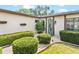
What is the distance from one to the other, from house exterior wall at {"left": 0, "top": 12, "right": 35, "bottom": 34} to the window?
9.57ft

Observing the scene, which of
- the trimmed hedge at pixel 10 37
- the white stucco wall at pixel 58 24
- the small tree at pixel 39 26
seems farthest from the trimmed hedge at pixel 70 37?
the trimmed hedge at pixel 10 37

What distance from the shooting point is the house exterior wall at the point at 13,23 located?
6254mm

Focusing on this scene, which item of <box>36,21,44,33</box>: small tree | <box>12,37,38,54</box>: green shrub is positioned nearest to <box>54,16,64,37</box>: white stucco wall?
<box>36,21,44,33</box>: small tree

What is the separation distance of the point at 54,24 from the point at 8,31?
2.78m

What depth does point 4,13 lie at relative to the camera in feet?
20.9

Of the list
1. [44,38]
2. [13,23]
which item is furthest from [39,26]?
[13,23]

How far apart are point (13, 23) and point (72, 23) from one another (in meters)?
3.75

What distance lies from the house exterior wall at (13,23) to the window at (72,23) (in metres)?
2.92

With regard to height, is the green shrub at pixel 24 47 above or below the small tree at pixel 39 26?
below

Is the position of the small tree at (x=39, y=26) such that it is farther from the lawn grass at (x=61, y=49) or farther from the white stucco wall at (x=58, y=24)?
the white stucco wall at (x=58, y=24)

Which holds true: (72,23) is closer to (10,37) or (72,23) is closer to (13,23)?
(13,23)

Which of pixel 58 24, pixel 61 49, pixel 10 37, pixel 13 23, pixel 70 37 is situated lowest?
pixel 61 49

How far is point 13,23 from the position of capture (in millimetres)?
6316
